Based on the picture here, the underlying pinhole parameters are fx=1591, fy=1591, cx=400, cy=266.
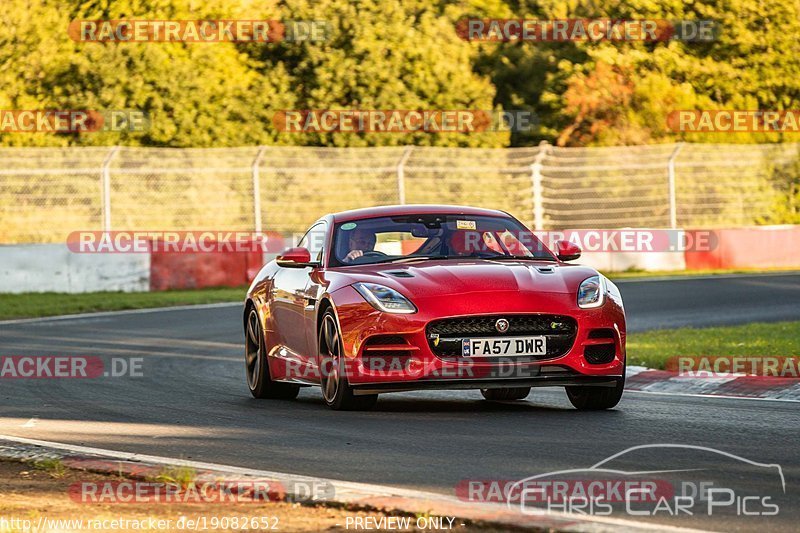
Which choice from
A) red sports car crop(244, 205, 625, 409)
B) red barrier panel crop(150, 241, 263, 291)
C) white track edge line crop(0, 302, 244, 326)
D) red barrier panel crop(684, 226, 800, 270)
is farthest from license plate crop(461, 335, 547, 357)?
red barrier panel crop(684, 226, 800, 270)

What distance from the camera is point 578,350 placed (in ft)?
32.2

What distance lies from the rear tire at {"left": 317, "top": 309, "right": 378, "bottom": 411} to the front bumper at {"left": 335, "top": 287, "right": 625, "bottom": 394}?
11cm

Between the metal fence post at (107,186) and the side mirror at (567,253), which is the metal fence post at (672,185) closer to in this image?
the metal fence post at (107,186)

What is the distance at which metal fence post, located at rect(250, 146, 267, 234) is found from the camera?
30672 mm

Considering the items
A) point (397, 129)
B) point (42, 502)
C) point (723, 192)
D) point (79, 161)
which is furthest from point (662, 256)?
point (42, 502)

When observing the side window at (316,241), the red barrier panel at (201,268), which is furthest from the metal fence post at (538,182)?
the side window at (316,241)

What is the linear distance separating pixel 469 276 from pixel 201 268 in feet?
62.2

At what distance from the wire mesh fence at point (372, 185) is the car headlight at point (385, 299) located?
2008cm

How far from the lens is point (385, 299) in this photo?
32.3 feet

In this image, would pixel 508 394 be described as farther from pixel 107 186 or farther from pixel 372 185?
pixel 372 185

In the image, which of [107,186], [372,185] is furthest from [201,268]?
[372,185]

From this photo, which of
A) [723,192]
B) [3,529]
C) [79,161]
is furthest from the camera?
[723,192]

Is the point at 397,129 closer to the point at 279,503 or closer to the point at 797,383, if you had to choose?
the point at 797,383

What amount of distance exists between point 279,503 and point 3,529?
44.4 inches
